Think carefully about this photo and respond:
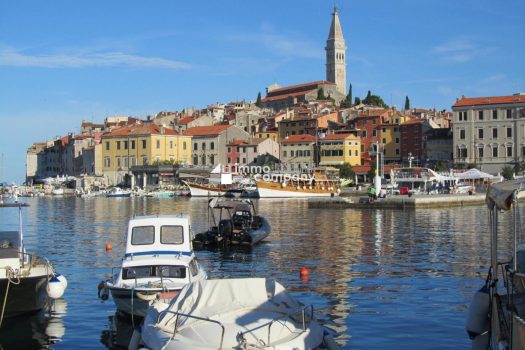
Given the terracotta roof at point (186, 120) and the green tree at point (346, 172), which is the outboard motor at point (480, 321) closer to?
the green tree at point (346, 172)

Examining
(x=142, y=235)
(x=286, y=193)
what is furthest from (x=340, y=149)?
(x=142, y=235)

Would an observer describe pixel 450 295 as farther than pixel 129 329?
Yes

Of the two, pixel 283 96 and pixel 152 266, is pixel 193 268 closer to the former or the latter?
pixel 152 266

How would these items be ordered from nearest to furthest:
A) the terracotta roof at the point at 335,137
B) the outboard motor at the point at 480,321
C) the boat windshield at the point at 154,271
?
the outboard motor at the point at 480,321 → the boat windshield at the point at 154,271 → the terracotta roof at the point at 335,137

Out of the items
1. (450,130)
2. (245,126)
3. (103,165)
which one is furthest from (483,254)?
(245,126)

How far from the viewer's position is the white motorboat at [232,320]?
36.2 feet

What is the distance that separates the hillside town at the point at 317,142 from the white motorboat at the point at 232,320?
289 ft

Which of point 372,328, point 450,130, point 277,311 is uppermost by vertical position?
point 450,130

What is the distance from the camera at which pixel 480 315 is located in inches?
523

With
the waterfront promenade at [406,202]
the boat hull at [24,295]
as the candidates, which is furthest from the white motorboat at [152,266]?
the waterfront promenade at [406,202]

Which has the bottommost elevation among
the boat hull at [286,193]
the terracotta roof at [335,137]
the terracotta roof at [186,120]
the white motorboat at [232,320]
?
the white motorboat at [232,320]

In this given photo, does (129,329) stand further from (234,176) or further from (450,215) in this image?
(234,176)

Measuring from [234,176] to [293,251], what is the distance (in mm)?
80026

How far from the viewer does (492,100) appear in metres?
102
